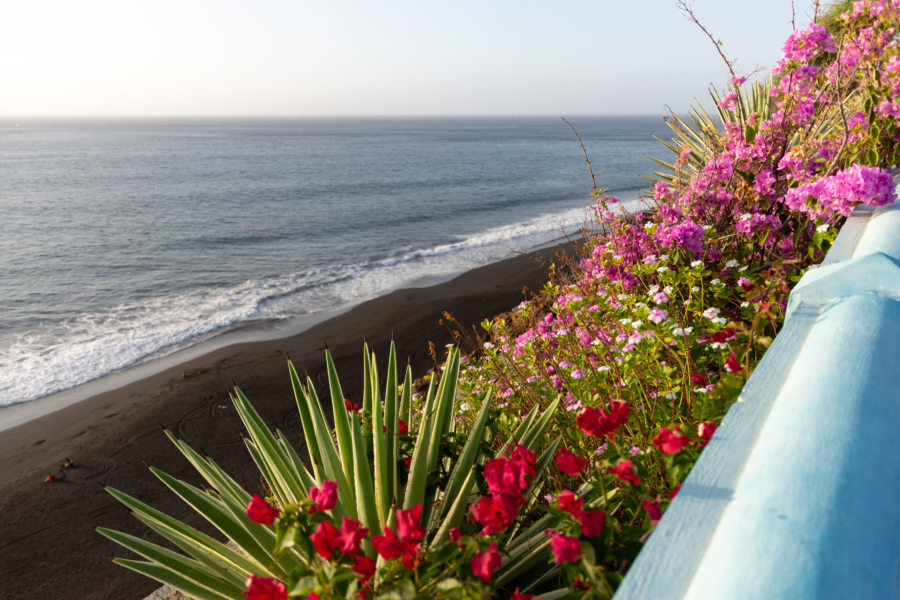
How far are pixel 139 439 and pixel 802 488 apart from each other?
10.2 m

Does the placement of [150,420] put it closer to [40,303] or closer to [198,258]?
[40,303]

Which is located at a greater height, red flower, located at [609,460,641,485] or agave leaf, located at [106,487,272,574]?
red flower, located at [609,460,641,485]

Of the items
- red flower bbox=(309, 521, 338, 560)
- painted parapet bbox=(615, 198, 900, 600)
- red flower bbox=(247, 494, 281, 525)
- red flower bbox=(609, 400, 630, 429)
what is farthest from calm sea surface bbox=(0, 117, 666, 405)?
painted parapet bbox=(615, 198, 900, 600)

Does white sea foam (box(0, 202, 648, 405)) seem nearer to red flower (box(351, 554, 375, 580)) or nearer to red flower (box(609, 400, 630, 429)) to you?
red flower (box(609, 400, 630, 429))

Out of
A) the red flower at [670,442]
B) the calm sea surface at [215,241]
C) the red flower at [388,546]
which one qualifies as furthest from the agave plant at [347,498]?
the calm sea surface at [215,241]

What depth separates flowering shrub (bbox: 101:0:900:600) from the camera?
1.18 m

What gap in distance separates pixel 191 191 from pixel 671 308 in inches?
1493

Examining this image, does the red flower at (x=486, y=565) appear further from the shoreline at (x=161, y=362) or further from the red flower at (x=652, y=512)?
the shoreline at (x=161, y=362)

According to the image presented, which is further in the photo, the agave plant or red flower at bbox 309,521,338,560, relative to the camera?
the agave plant

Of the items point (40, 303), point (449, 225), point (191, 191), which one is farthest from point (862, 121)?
point (191, 191)

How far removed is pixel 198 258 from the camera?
2022cm

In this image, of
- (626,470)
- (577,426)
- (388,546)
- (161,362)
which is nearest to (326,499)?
(388,546)

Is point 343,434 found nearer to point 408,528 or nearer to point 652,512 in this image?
point 408,528

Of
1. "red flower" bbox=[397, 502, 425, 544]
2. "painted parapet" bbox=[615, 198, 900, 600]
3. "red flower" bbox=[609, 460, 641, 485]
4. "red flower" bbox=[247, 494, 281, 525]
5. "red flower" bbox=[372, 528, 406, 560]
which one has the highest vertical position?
"painted parapet" bbox=[615, 198, 900, 600]
